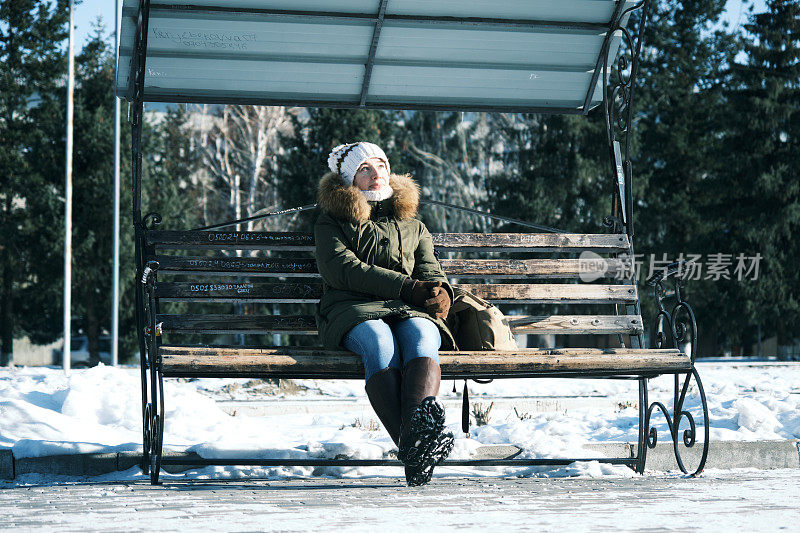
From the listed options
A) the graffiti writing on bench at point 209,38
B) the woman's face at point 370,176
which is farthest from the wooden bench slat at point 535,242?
the graffiti writing on bench at point 209,38

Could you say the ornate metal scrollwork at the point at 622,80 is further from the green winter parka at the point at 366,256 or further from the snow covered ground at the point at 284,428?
the snow covered ground at the point at 284,428

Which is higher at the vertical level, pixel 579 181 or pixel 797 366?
pixel 579 181

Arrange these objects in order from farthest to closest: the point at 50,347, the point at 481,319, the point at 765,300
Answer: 1. the point at 50,347
2. the point at 765,300
3. the point at 481,319

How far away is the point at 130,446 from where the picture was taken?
18.7ft

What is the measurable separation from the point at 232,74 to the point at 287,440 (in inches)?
101

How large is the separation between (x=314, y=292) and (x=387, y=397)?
61.4 inches

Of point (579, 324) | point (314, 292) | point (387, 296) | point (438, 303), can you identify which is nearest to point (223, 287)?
point (314, 292)

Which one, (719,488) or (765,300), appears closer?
(719,488)

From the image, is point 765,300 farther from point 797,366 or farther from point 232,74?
point 232,74

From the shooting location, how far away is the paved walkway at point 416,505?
3.46 metres

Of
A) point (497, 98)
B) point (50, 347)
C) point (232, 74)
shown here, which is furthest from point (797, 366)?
point (50, 347)

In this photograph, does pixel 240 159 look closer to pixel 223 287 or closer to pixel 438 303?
pixel 223 287

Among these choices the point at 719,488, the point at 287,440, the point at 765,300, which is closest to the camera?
the point at 719,488

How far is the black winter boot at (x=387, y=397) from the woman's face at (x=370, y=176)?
135 cm
